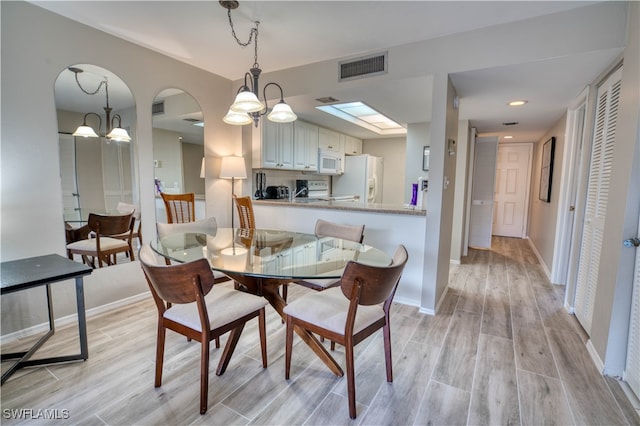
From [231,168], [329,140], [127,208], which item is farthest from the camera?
[329,140]

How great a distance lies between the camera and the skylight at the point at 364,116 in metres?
4.16

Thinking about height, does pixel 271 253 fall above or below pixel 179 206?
below

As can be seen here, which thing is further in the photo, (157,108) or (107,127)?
(157,108)

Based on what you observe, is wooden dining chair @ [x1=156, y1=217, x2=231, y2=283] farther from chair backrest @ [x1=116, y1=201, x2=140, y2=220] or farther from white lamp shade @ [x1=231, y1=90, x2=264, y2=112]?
white lamp shade @ [x1=231, y1=90, x2=264, y2=112]

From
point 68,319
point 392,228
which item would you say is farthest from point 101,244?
point 392,228

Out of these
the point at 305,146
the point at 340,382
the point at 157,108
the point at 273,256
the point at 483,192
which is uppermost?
the point at 157,108

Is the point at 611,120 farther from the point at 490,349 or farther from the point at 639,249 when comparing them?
the point at 490,349

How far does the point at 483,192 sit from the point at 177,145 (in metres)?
4.96

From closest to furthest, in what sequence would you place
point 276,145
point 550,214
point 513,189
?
point 550,214, point 276,145, point 513,189

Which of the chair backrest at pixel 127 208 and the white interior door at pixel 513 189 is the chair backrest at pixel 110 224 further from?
the white interior door at pixel 513 189

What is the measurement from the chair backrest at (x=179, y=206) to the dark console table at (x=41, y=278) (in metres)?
1.12

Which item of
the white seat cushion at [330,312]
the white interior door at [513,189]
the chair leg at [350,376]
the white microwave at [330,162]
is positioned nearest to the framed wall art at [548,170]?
the white interior door at [513,189]

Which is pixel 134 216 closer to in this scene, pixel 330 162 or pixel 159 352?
pixel 159 352

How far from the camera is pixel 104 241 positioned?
264 centimetres
